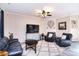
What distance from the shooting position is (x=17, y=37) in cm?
259

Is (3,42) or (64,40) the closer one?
(3,42)

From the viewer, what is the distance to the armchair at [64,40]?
2.74 m

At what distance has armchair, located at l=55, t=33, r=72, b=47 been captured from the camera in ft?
9.00

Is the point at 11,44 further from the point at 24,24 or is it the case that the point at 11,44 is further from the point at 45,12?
the point at 45,12

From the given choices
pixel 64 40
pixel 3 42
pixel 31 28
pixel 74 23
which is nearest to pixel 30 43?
pixel 31 28

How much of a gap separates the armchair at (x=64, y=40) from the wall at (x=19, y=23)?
1.72 ft

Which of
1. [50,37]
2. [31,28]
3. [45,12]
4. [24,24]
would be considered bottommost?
[50,37]

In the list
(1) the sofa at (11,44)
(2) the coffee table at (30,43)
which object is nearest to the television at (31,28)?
(2) the coffee table at (30,43)

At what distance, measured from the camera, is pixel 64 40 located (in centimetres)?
283

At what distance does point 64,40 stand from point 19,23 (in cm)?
126

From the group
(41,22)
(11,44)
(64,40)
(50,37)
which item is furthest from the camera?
(50,37)

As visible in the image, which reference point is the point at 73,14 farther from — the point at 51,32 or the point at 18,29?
the point at 18,29

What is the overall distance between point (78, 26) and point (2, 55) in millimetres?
1781

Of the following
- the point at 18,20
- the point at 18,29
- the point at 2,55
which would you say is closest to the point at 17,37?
the point at 18,29
